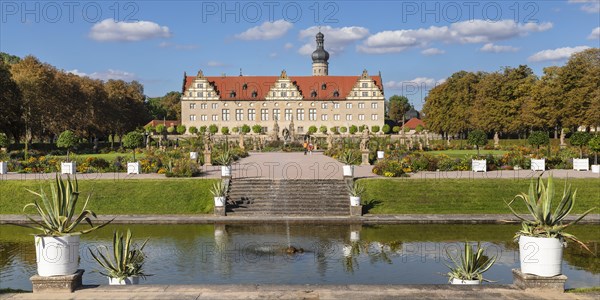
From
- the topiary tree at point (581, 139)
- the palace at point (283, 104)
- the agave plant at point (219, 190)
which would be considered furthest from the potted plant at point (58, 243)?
the palace at point (283, 104)

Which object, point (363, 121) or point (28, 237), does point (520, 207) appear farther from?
point (363, 121)

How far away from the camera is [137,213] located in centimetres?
1877

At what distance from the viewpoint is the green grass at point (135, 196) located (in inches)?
756

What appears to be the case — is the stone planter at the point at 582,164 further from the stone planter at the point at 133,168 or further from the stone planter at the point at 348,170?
the stone planter at the point at 133,168

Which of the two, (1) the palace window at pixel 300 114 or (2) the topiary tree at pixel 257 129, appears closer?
(2) the topiary tree at pixel 257 129

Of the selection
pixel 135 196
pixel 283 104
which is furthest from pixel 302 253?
pixel 283 104

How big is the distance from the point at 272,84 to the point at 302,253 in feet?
221

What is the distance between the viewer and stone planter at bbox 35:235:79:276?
802 cm

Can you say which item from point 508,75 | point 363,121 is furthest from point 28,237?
point 363,121

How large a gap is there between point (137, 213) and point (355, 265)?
9.78 meters

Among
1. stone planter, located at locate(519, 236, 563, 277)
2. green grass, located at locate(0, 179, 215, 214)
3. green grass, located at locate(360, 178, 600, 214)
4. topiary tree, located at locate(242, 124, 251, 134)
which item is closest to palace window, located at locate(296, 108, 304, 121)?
topiary tree, located at locate(242, 124, 251, 134)

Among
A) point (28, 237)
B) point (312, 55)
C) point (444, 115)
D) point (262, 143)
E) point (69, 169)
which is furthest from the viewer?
point (312, 55)

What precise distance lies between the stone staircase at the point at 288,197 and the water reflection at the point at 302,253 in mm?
2015

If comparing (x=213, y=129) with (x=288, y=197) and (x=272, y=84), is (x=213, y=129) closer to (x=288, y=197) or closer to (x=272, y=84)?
(x=272, y=84)
